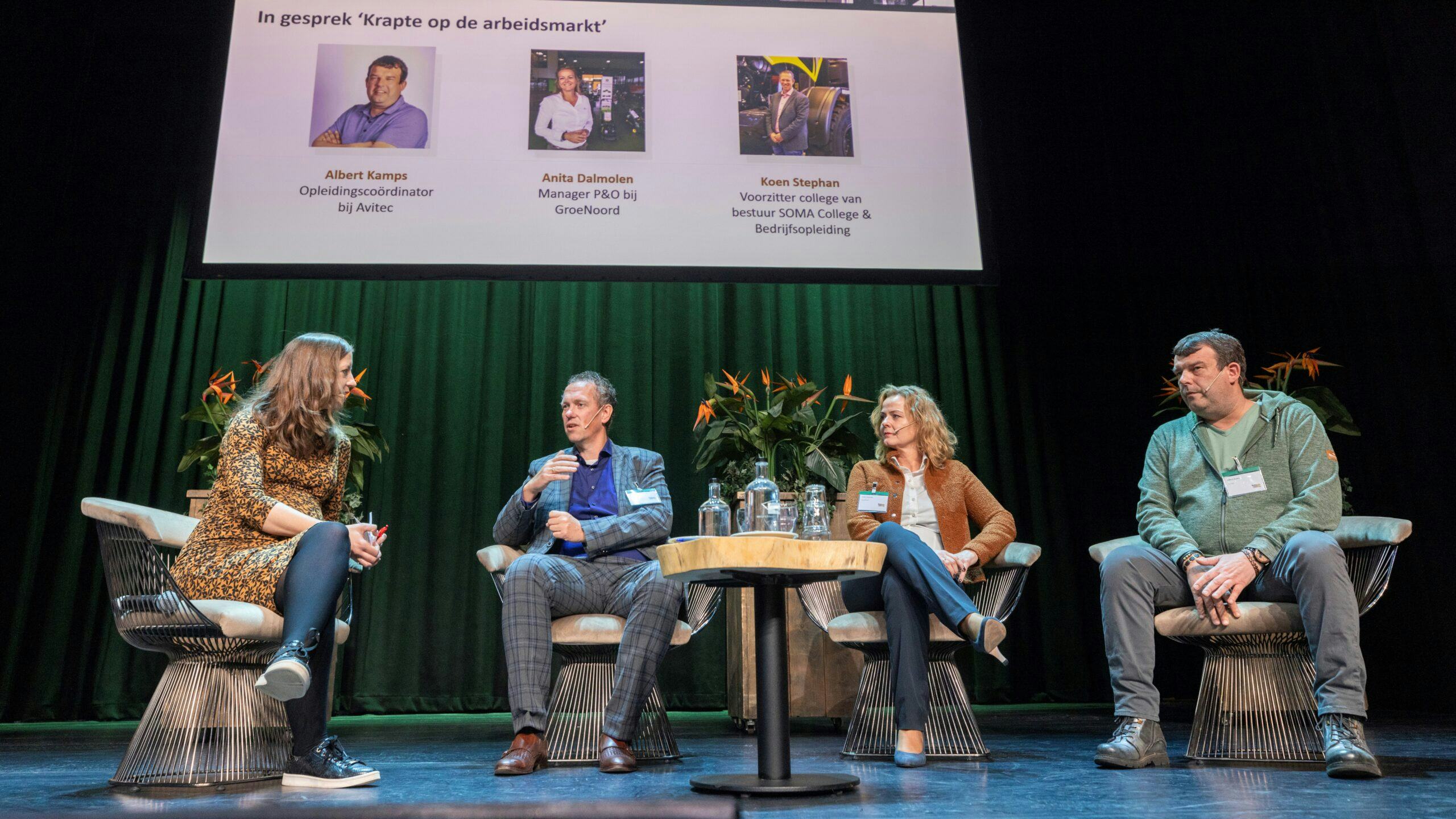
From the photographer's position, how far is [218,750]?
223 centimetres

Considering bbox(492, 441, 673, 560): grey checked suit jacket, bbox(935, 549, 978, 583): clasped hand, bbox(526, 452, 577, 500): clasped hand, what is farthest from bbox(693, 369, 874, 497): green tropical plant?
bbox(526, 452, 577, 500): clasped hand

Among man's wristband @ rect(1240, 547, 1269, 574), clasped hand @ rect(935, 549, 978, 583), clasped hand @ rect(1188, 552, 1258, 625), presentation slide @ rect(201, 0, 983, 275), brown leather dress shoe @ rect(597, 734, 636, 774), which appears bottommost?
brown leather dress shoe @ rect(597, 734, 636, 774)

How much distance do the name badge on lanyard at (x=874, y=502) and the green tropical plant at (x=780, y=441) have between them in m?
0.64

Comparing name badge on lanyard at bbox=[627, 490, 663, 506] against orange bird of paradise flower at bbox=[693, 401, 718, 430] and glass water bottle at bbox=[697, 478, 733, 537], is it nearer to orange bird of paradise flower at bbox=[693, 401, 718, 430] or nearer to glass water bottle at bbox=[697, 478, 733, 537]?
glass water bottle at bbox=[697, 478, 733, 537]

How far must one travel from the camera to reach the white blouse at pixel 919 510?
3031 millimetres

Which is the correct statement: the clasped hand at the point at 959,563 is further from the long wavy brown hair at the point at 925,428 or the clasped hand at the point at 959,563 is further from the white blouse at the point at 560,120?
the white blouse at the point at 560,120

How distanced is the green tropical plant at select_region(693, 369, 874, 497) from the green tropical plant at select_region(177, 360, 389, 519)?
1.20 metres

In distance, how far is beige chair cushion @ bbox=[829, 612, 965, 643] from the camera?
2648mm

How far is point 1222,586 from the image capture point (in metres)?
2.36

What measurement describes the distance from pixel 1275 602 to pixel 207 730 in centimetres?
239

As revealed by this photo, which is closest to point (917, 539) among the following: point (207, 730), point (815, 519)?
point (815, 519)

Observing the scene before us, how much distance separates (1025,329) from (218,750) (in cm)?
376

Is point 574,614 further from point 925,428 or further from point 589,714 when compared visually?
point 925,428

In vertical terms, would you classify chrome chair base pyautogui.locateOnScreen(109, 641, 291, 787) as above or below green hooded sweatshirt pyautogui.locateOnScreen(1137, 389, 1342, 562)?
below
